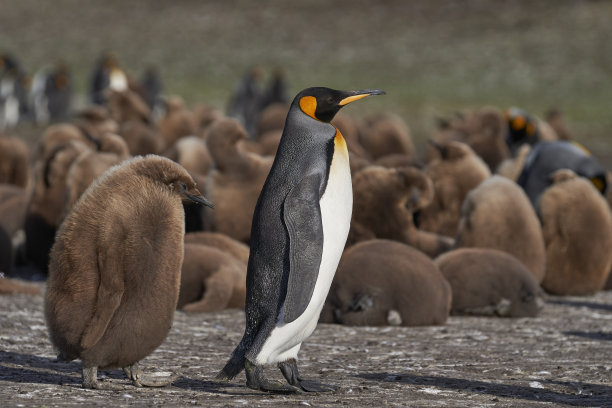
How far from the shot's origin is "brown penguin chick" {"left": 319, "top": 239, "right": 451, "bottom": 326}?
5445mm

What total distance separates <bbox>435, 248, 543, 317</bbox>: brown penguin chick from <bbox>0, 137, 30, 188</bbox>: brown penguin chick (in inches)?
204

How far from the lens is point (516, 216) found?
22.1 feet

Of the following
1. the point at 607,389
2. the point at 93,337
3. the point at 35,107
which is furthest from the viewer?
the point at 35,107

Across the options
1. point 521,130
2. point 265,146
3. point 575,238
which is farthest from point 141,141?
point 575,238

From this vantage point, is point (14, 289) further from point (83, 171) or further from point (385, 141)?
point (385, 141)

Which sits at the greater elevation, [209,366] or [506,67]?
[506,67]

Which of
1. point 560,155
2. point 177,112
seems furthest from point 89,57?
point 560,155

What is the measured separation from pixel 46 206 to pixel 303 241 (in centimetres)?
414

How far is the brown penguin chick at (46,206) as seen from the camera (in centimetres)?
745

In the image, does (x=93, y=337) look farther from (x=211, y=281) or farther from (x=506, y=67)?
(x=506, y=67)

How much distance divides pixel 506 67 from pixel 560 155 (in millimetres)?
26659

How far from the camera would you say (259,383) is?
3756 mm

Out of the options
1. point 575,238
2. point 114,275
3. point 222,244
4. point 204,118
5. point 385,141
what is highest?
point 204,118

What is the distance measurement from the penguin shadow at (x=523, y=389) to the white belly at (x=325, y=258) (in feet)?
1.51
